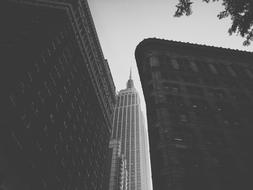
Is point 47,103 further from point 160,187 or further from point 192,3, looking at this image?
point 192,3

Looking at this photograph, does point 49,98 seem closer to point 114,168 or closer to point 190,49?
point 190,49

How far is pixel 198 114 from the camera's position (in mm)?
30812

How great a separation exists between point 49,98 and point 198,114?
2478cm

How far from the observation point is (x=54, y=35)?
52.4 metres

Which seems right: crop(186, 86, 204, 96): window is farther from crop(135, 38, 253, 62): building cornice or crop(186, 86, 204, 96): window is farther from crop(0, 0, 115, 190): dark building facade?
crop(0, 0, 115, 190): dark building facade

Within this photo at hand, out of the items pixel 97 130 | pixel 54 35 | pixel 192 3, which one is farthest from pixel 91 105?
pixel 192 3

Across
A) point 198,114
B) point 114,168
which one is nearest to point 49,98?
point 198,114

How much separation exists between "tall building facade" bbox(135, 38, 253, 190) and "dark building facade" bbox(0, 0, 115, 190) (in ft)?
51.2

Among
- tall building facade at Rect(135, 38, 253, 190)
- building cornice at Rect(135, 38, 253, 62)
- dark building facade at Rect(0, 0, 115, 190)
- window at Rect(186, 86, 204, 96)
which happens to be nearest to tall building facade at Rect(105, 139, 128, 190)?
dark building facade at Rect(0, 0, 115, 190)

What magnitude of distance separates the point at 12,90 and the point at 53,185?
51.5 ft

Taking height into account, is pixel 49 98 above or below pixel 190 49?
below

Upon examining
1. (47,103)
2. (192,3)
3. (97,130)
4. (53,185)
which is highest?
(97,130)

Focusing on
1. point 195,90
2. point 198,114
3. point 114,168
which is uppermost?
point 114,168

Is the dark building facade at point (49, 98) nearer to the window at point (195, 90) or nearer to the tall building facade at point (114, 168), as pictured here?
the window at point (195, 90)
